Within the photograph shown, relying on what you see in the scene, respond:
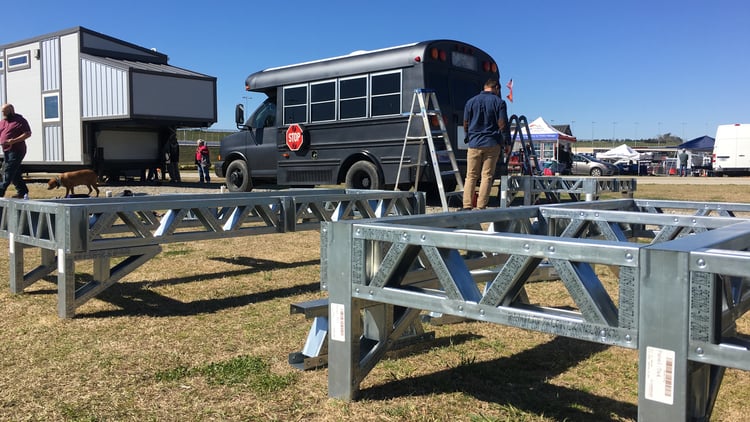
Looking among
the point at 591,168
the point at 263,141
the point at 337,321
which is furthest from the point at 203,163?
the point at 591,168

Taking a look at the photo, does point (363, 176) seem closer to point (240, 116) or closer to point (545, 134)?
point (240, 116)

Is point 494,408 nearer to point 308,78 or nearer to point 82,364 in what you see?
point 82,364

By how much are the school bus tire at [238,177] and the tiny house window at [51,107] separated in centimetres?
763

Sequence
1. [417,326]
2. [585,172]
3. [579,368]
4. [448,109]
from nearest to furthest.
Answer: [579,368], [417,326], [448,109], [585,172]

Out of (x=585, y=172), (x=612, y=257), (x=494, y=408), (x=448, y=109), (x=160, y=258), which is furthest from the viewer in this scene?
(x=585, y=172)

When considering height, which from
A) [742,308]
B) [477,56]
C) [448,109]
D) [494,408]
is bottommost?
[494,408]

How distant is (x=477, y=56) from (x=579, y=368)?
9.49 m

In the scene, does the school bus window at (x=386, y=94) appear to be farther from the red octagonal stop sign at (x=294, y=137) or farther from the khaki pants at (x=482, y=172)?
the khaki pants at (x=482, y=172)

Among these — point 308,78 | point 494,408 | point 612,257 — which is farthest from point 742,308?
point 308,78

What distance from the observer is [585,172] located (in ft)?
124

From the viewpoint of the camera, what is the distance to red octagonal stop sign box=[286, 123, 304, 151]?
13102 mm

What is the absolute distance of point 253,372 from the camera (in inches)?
131

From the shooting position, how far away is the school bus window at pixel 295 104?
13.1 m

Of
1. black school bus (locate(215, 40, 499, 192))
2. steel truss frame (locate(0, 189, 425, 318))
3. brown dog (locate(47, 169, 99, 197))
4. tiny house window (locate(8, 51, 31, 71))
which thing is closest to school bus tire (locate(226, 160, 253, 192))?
black school bus (locate(215, 40, 499, 192))
